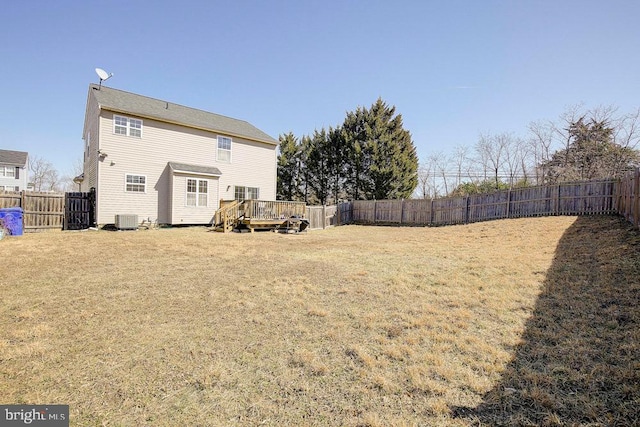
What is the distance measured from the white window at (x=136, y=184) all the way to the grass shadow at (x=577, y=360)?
Answer: 1676cm

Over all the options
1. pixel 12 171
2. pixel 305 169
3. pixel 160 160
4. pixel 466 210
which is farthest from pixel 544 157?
pixel 12 171

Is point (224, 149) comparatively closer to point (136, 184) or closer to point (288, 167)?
point (136, 184)

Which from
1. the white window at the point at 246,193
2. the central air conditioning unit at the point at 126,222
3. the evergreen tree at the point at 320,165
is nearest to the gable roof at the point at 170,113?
the white window at the point at 246,193

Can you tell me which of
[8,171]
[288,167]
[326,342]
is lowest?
[326,342]

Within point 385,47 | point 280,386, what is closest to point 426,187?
point 385,47

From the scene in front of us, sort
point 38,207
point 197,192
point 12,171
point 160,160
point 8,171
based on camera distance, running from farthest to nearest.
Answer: point 12,171, point 8,171, point 197,192, point 160,160, point 38,207

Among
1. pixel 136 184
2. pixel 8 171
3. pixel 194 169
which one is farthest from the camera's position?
pixel 8 171

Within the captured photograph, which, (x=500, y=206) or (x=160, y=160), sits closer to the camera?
(x=160, y=160)

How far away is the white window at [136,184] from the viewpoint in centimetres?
1475

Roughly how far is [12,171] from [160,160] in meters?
32.9

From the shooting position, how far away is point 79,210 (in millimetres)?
13859

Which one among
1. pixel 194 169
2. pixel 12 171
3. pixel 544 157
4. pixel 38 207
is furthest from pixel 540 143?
pixel 12 171

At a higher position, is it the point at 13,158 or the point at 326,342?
the point at 13,158

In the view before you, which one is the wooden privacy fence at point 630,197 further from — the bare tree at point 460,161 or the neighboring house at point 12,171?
the neighboring house at point 12,171
